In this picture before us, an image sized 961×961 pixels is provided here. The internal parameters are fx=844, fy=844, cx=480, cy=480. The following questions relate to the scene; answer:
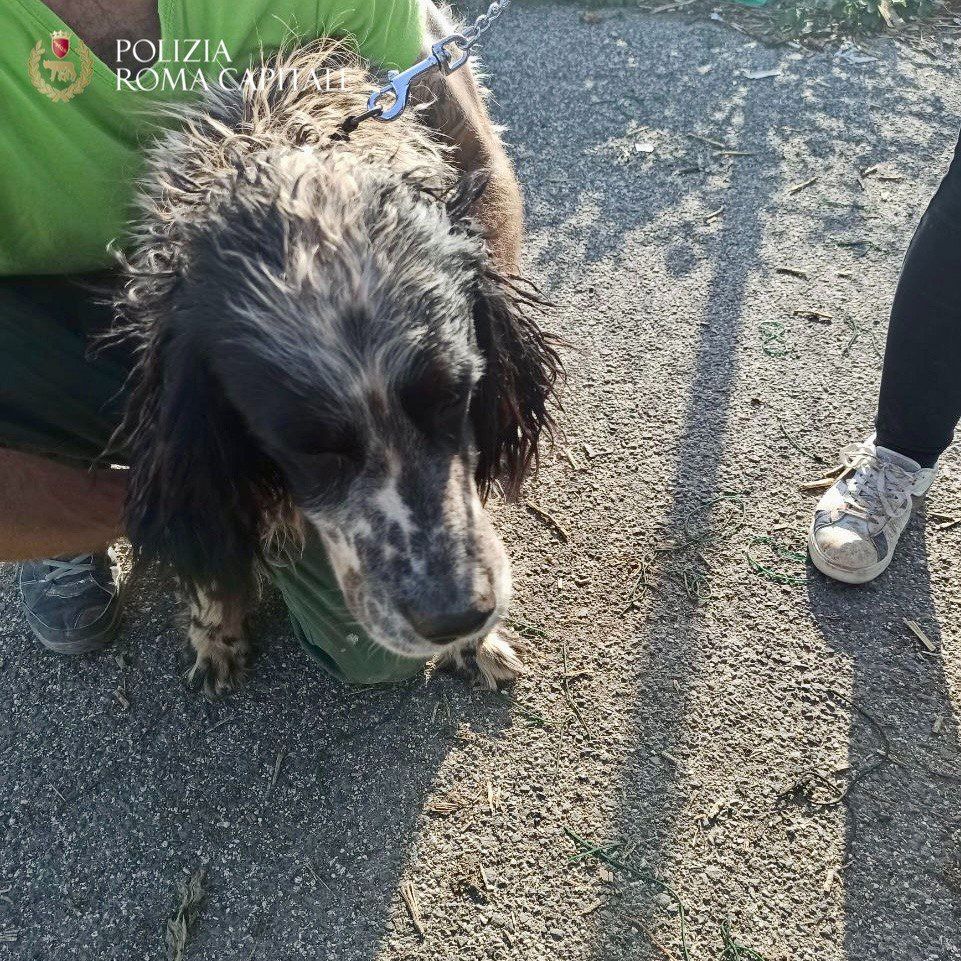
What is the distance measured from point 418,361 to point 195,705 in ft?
4.37

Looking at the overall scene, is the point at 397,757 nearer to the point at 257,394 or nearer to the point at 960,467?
the point at 257,394

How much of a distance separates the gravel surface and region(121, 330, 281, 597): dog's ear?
0.62 meters

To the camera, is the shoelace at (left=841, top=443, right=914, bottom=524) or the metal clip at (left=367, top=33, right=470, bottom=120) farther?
the shoelace at (left=841, top=443, right=914, bottom=524)

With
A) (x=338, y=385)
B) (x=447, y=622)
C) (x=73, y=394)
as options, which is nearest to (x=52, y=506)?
(x=73, y=394)

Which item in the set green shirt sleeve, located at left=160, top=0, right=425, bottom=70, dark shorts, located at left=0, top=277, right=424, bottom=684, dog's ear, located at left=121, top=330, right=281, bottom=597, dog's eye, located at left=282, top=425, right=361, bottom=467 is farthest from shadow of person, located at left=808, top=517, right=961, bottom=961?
green shirt sleeve, located at left=160, top=0, right=425, bottom=70

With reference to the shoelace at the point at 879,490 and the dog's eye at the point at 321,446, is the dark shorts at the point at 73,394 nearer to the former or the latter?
the dog's eye at the point at 321,446

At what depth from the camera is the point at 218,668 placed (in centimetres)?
239

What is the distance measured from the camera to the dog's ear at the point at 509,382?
2.01 m

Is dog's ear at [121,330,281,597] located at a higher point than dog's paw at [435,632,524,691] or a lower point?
higher

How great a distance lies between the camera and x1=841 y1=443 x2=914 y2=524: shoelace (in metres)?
2.54

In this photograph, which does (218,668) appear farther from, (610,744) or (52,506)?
(610,744)

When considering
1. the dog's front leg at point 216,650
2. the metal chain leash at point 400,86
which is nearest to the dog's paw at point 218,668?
the dog's front leg at point 216,650

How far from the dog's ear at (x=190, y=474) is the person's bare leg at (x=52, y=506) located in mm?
308

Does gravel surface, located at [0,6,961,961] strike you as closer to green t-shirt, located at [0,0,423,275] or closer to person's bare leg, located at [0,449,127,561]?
person's bare leg, located at [0,449,127,561]
